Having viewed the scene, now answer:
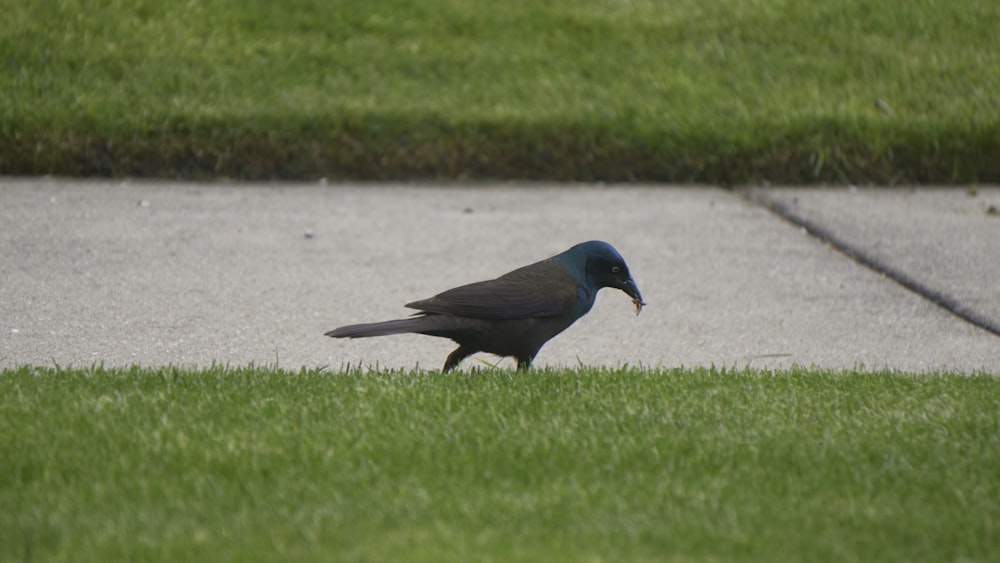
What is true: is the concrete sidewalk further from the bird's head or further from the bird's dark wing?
the bird's dark wing

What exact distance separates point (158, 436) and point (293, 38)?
5.66 meters

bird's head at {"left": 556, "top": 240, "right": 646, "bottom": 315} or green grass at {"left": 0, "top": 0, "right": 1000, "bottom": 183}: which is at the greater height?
green grass at {"left": 0, "top": 0, "right": 1000, "bottom": 183}

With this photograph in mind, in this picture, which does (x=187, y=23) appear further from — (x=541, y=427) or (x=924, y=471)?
(x=924, y=471)

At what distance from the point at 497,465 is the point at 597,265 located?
134 centimetres

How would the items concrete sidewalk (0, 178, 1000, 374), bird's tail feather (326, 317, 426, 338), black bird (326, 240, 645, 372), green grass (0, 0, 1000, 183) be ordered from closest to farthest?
bird's tail feather (326, 317, 426, 338) → black bird (326, 240, 645, 372) → concrete sidewalk (0, 178, 1000, 374) → green grass (0, 0, 1000, 183)

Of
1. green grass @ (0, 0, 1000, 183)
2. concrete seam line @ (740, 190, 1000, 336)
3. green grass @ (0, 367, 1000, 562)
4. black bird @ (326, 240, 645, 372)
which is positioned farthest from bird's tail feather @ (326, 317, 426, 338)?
green grass @ (0, 0, 1000, 183)

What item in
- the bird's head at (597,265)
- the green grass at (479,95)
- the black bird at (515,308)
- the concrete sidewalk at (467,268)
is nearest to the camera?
the black bird at (515,308)

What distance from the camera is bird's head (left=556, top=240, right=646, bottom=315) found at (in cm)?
475

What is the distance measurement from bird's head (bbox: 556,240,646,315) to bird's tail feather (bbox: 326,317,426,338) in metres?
0.69

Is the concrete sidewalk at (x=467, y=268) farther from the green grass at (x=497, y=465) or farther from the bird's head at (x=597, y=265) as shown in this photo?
the green grass at (x=497, y=465)

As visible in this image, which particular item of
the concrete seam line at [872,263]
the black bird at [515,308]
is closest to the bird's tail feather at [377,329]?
the black bird at [515,308]

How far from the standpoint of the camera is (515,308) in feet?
14.7

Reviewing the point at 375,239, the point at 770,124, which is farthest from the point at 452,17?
the point at 375,239

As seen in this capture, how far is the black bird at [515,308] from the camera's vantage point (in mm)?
4473
